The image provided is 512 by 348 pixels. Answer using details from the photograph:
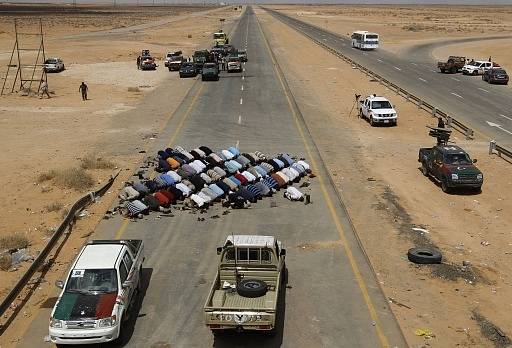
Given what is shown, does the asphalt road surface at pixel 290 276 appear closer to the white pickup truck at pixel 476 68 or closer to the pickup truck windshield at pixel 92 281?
the pickup truck windshield at pixel 92 281

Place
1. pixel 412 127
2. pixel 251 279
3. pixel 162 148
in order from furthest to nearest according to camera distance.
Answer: pixel 412 127 → pixel 162 148 → pixel 251 279

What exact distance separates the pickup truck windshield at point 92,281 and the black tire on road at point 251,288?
9.67 ft

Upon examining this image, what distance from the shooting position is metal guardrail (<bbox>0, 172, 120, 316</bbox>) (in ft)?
46.2

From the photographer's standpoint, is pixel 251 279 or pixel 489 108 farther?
pixel 489 108

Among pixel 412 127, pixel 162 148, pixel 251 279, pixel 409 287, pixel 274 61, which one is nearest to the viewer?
pixel 251 279

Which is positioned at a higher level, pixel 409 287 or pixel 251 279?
pixel 251 279

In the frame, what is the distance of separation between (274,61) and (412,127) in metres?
37.7

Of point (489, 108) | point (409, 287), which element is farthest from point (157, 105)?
point (409, 287)

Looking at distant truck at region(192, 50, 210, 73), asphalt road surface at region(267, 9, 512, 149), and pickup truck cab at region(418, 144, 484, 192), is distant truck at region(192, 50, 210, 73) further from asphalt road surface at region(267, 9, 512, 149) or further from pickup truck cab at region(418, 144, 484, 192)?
pickup truck cab at region(418, 144, 484, 192)

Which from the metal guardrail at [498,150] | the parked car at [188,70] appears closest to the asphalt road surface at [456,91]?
the metal guardrail at [498,150]

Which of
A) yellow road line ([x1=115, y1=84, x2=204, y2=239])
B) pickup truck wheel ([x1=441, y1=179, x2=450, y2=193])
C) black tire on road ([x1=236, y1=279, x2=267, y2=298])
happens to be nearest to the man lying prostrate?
pickup truck wheel ([x1=441, y1=179, x2=450, y2=193])

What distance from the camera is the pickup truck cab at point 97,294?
38.4 feet

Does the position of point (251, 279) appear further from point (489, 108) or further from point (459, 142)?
point (489, 108)

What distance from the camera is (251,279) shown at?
1338 centimetres
